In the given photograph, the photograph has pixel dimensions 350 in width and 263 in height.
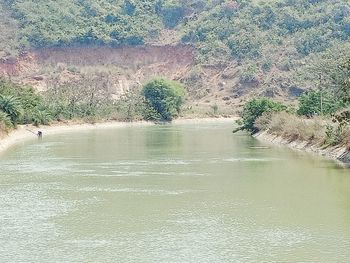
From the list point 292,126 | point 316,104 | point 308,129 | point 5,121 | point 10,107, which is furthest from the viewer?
point 10,107

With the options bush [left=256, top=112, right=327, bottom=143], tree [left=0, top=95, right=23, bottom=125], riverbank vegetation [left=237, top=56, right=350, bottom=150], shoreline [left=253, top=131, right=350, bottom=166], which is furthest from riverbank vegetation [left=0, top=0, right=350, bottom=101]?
tree [left=0, top=95, right=23, bottom=125]

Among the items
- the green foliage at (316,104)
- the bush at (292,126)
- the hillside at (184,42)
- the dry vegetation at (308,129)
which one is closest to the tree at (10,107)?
the bush at (292,126)

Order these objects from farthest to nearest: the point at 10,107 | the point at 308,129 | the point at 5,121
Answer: the point at 10,107, the point at 5,121, the point at 308,129

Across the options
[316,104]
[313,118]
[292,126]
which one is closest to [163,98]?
[316,104]

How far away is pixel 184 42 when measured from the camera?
153000mm

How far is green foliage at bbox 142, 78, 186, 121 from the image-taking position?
116 meters

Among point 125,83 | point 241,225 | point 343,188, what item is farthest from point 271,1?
point 241,225

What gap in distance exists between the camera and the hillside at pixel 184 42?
443ft

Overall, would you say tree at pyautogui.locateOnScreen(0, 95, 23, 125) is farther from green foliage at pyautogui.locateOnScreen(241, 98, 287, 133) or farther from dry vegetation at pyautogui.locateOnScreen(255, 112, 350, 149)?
dry vegetation at pyautogui.locateOnScreen(255, 112, 350, 149)

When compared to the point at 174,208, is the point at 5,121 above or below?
above

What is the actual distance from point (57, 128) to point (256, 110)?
90.2 feet

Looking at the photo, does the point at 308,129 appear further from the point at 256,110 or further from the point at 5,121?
the point at 5,121

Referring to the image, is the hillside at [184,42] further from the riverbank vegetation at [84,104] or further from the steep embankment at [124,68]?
the riverbank vegetation at [84,104]

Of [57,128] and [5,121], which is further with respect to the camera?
[57,128]
